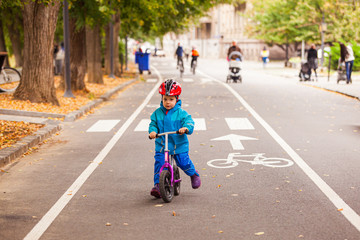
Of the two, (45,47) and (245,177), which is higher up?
(45,47)

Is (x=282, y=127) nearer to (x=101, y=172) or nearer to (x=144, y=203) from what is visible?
(x=101, y=172)

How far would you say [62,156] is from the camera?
395 inches

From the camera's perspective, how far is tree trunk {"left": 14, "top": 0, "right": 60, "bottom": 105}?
16547mm

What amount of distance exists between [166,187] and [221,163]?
2557 millimetres

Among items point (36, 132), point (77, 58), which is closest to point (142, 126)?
point (36, 132)

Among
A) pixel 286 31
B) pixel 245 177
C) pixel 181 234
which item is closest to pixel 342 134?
pixel 245 177

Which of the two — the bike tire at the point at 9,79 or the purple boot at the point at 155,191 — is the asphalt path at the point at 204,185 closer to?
the purple boot at the point at 155,191

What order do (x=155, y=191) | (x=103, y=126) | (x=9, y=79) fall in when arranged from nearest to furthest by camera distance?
(x=155, y=191), (x=103, y=126), (x=9, y=79)

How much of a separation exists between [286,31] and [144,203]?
4522cm

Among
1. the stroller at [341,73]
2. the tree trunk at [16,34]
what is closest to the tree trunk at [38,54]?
the stroller at [341,73]

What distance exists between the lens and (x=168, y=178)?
6848mm

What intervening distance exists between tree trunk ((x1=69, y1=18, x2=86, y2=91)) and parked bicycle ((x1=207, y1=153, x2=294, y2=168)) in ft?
41.9

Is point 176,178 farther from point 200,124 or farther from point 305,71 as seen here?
point 305,71

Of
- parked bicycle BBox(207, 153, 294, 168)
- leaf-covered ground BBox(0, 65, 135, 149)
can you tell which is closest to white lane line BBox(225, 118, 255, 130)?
parked bicycle BBox(207, 153, 294, 168)
